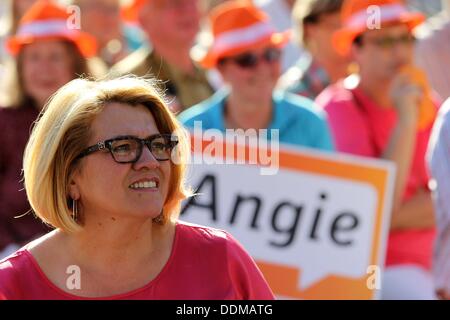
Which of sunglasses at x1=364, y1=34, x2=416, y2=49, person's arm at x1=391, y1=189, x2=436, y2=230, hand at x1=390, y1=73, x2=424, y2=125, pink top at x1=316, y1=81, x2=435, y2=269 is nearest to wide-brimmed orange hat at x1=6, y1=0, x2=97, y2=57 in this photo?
pink top at x1=316, y1=81, x2=435, y2=269

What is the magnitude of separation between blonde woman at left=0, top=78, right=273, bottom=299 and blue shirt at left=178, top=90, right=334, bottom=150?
2516 millimetres

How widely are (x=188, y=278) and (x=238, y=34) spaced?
10.3 feet

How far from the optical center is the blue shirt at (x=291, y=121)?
6.93 m

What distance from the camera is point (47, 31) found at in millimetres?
7348

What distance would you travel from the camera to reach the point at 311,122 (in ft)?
22.8

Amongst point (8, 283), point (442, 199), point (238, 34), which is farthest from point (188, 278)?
point (238, 34)

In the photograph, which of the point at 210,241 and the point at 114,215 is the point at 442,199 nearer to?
the point at 210,241

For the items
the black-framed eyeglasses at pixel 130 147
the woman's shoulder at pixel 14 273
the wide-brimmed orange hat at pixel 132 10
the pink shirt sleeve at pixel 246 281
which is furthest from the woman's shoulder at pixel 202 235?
the wide-brimmed orange hat at pixel 132 10

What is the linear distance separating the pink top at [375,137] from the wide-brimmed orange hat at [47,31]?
140cm

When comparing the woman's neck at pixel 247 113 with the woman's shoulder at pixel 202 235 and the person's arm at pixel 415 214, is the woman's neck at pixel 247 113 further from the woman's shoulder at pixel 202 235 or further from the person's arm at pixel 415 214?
the woman's shoulder at pixel 202 235

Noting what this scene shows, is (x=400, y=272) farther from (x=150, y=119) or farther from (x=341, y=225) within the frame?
(x=150, y=119)
